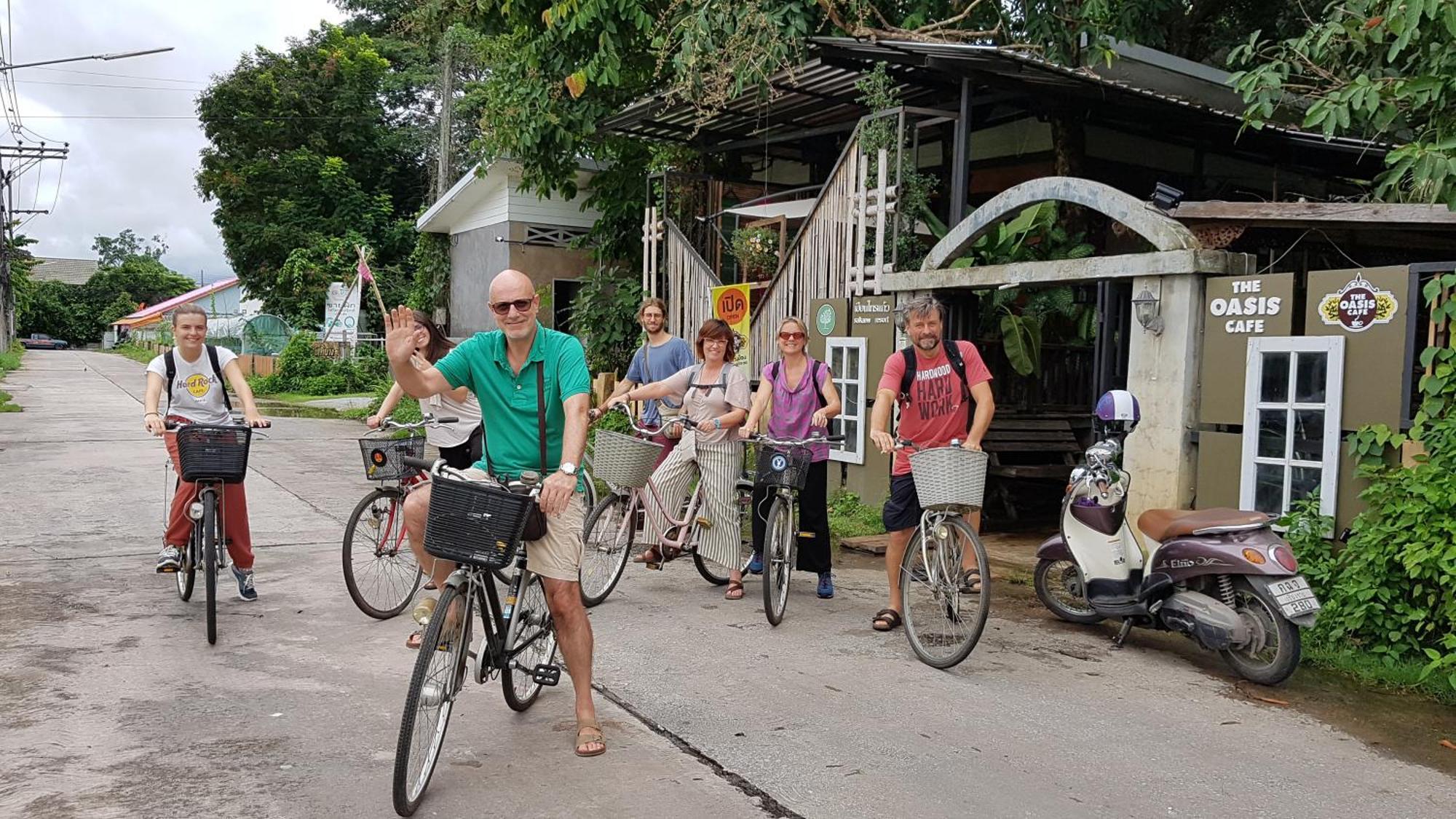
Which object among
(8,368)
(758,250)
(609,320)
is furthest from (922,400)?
(8,368)

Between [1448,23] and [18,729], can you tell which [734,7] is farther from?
[18,729]

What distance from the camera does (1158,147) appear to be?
45.2 feet

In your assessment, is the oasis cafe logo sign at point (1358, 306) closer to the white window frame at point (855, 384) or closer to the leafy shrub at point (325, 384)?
Answer: the white window frame at point (855, 384)

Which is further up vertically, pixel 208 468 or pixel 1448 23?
pixel 1448 23

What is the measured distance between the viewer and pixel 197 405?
6188 mm

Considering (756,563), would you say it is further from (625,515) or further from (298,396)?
(298,396)

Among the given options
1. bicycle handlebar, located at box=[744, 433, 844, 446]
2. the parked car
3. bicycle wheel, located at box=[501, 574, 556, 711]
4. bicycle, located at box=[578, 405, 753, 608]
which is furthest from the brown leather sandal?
the parked car

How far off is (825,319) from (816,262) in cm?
73

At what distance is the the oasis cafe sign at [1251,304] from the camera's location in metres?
6.37

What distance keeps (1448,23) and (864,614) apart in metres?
4.14

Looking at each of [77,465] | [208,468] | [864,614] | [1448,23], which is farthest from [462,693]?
[77,465]

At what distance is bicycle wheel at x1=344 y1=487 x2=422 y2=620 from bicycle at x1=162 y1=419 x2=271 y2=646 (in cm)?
66

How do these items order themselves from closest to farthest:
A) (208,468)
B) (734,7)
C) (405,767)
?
(405,767) < (208,468) < (734,7)

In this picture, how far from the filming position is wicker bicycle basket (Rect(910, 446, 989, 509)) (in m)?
5.21
